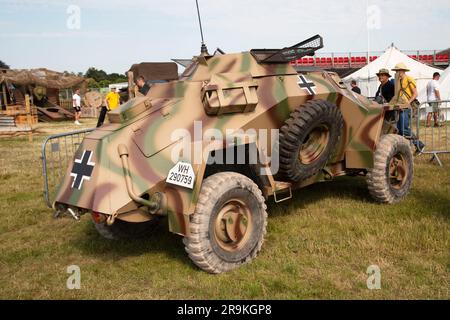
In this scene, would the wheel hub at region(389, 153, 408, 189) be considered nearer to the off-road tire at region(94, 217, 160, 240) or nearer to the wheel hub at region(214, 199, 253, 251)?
the wheel hub at region(214, 199, 253, 251)

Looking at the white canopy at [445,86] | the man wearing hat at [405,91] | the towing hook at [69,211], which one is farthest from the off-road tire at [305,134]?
the white canopy at [445,86]

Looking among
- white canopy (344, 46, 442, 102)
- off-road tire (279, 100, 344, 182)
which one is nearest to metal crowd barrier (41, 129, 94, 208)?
off-road tire (279, 100, 344, 182)

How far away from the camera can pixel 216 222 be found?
163 inches

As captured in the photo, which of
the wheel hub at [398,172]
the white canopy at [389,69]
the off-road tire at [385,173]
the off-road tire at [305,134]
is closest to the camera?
the off-road tire at [305,134]

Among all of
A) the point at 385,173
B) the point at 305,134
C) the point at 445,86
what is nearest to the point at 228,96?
the point at 305,134

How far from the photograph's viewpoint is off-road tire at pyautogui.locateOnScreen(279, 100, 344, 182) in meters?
4.62

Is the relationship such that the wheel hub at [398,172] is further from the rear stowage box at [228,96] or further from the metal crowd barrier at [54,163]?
the metal crowd barrier at [54,163]

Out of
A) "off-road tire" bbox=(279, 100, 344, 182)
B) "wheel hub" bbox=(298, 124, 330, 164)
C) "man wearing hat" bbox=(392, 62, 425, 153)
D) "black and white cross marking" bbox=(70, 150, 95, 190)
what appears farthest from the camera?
"man wearing hat" bbox=(392, 62, 425, 153)

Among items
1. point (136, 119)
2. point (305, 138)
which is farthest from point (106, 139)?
point (305, 138)

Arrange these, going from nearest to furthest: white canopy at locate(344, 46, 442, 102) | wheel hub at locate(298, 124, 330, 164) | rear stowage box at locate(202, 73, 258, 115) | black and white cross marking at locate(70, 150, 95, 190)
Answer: black and white cross marking at locate(70, 150, 95, 190), rear stowage box at locate(202, 73, 258, 115), wheel hub at locate(298, 124, 330, 164), white canopy at locate(344, 46, 442, 102)

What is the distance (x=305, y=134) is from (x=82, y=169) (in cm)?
218

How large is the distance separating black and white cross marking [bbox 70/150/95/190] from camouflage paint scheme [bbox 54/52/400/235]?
0.05 m

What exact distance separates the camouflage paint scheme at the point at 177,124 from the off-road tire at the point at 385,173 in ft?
1.72

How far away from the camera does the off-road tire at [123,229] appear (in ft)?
16.3
